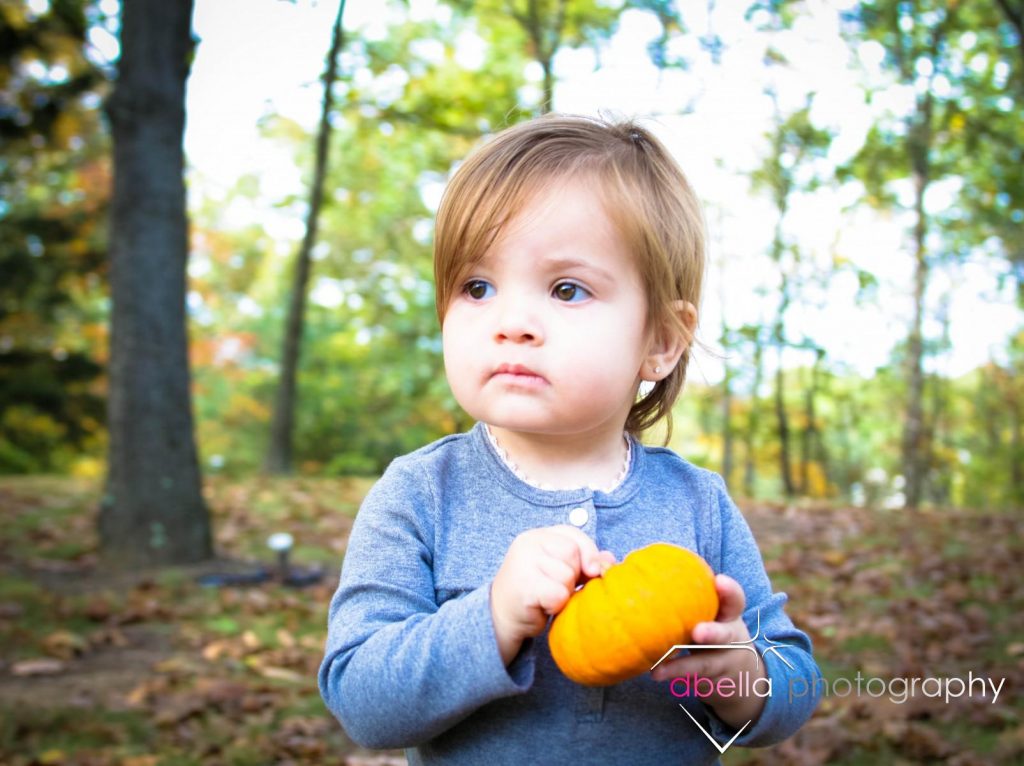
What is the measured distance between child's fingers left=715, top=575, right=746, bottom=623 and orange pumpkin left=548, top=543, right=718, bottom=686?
0.04m

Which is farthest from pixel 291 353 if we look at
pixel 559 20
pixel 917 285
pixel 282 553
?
pixel 917 285

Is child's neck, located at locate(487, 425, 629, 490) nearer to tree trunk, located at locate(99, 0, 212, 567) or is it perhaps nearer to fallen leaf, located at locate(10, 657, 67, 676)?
fallen leaf, located at locate(10, 657, 67, 676)

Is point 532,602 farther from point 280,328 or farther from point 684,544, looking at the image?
point 280,328

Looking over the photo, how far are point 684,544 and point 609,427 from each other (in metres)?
0.26

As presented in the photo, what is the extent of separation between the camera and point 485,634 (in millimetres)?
1317

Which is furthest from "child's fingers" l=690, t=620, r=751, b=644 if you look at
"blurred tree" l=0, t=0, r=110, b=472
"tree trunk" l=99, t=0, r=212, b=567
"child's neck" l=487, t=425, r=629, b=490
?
"blurred tree" l=0, t=0, r=110, b=472

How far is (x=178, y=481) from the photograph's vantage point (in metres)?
5.84

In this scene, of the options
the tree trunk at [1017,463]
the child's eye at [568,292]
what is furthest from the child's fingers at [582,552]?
the tree trunk at [1017,463]

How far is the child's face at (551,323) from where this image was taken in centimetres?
148

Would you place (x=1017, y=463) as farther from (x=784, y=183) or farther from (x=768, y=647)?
(x=768, y=647)

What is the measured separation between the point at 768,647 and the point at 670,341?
0.58m

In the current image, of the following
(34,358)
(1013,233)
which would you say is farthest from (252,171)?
(1013,233)

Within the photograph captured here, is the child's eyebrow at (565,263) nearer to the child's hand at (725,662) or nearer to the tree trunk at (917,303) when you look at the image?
the child's hand at (725,662)

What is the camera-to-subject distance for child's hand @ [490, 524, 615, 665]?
1.29 m
